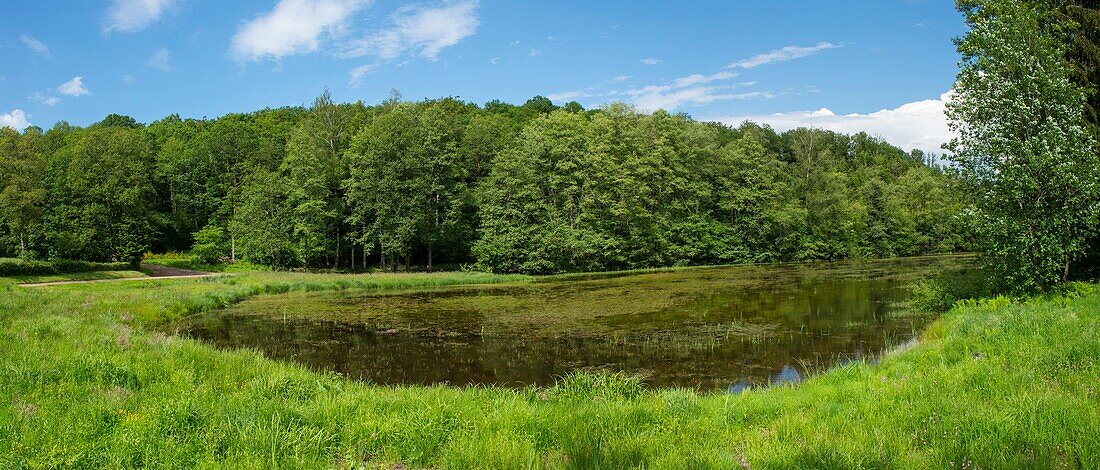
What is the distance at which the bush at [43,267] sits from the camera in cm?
3231

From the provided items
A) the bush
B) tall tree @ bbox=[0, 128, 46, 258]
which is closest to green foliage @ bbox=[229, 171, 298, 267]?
the bush

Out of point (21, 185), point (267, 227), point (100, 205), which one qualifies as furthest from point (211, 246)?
point (21, 185)

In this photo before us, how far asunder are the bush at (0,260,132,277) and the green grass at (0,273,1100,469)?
103 feet

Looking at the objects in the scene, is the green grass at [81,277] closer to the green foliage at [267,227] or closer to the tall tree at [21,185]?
the tall tree at [21,185]

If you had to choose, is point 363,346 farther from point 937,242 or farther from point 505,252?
point 937,242

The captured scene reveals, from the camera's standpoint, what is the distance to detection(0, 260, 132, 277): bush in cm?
3231

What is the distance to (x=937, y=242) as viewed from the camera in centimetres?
7150

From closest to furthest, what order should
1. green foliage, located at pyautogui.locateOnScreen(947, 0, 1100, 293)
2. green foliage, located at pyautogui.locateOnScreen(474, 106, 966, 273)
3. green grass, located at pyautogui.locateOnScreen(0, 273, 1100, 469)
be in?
Result: green grass, located at pyautogui.locateOnScreen(0, 273, 1100, 469) < green foliage, located at pyautogui.locateOnScreen(947, 0, 1100, 293) < green foliage, located at pyautogui.locateOnScreen(474, 106, 966, 273)

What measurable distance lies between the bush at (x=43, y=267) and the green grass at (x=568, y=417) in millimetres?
31480

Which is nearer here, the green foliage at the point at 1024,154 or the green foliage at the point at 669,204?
the green foliage at the point at 1024,154

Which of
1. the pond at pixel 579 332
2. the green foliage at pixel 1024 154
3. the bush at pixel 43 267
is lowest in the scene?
the pond at pixel 579 332

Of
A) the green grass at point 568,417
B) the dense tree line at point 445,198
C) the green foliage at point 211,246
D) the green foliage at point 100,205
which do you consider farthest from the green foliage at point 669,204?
the green grass at point 568,417


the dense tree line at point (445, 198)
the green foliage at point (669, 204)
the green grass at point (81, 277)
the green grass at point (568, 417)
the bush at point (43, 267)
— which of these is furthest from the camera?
the green foliage at point (669, 204)

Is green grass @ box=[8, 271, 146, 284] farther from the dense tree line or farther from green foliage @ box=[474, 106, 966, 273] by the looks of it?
green foliage @ box=[474, 106, 966, 273]
